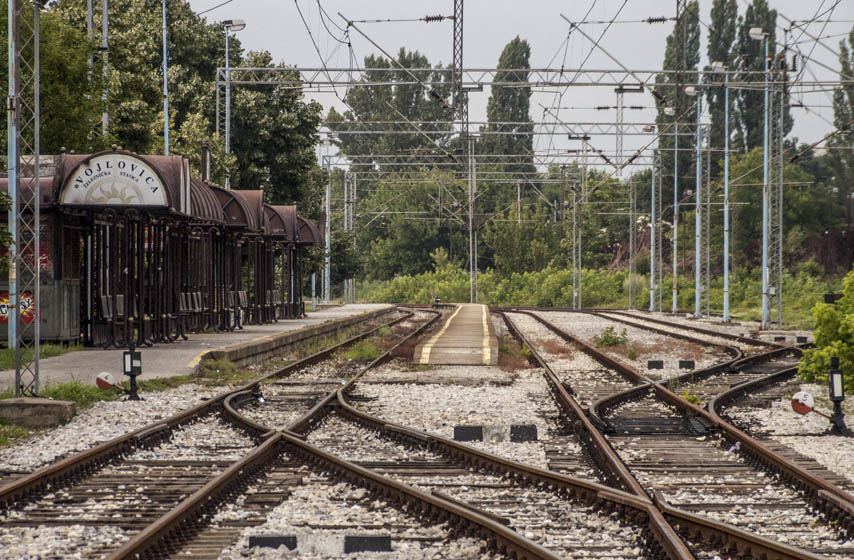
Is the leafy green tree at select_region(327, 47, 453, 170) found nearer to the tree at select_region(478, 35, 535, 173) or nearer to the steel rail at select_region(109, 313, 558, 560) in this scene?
the tree at select_region(478, 35, 535, 173)

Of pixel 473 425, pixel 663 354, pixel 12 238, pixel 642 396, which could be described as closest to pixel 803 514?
pixel 473 425

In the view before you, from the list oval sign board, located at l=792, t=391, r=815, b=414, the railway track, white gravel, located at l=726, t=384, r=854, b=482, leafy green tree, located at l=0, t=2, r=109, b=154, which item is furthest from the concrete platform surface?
leafy green tree, located at l=0, t=2, r=109, b=154

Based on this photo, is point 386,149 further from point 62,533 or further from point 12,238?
point 62,533

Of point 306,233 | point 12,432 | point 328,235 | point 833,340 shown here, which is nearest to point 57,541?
point 12,432

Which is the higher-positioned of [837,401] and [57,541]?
[837,401]

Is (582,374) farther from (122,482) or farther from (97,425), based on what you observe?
(122,482)

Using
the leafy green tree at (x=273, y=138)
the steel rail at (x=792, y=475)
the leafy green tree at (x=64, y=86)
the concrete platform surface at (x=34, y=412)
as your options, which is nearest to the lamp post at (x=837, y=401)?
the steel rail at (x=792, y=475)

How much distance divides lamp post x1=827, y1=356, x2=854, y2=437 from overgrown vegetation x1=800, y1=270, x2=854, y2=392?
77.1 inches

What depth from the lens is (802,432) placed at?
11.9 m

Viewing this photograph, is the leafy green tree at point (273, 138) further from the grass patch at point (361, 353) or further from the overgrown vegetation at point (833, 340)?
the overgrown vegetation at point (833, 340)

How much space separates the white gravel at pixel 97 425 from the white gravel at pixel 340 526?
287 centimetres

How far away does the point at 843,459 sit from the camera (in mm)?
10102

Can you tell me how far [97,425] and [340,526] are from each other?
20.0 ft

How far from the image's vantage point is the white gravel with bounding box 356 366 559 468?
35.9 feet
